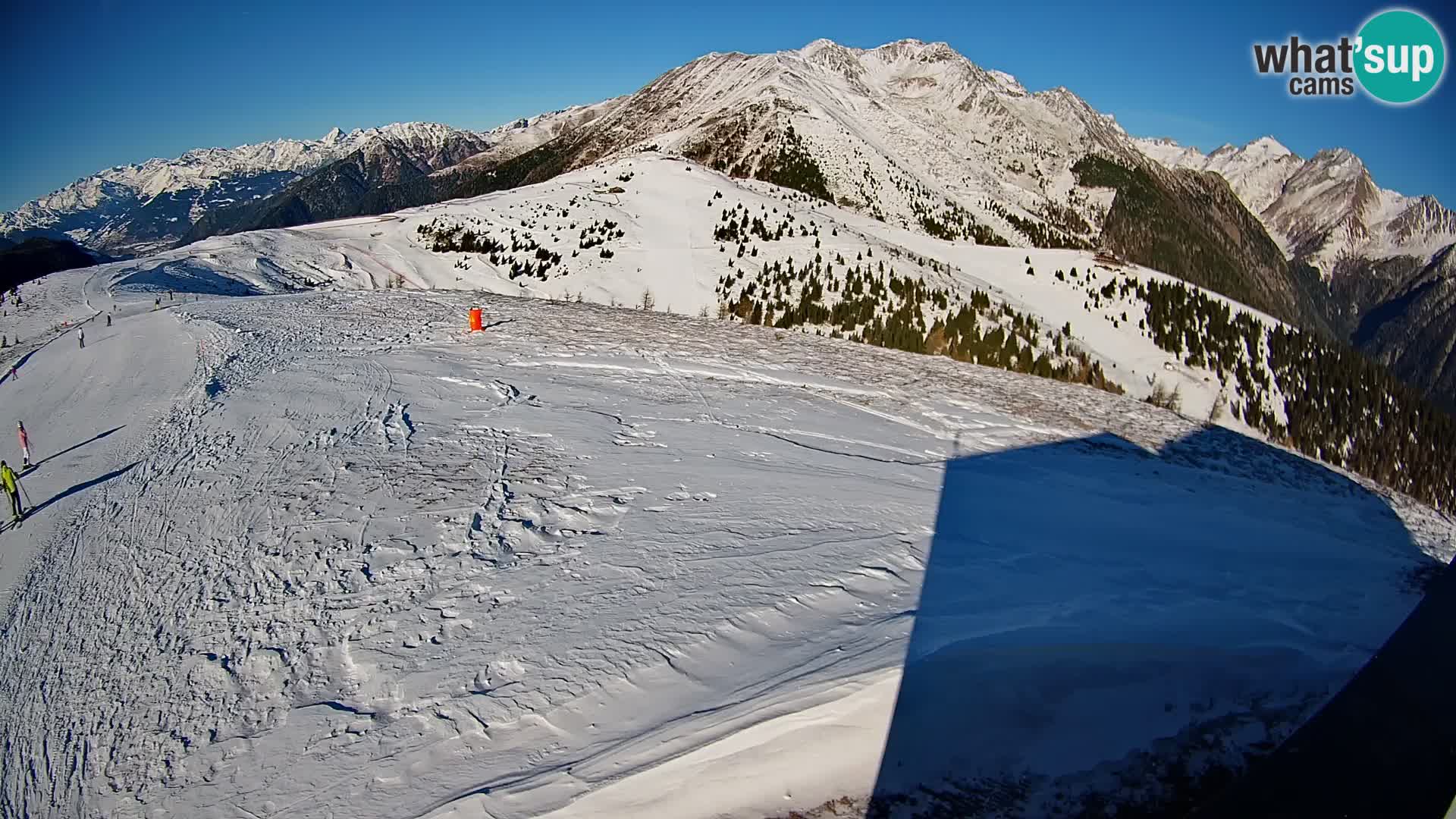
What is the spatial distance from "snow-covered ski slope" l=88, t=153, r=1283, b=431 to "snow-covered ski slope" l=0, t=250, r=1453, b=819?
12174 mm

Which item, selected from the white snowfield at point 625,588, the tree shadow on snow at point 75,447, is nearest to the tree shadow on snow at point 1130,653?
the white snowfield at point 625,588

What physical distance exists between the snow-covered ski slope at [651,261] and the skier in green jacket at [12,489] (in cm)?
1588

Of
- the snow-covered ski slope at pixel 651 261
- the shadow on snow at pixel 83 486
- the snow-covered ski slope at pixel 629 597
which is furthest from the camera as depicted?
the snow-covered ski slope at pixel 651 261

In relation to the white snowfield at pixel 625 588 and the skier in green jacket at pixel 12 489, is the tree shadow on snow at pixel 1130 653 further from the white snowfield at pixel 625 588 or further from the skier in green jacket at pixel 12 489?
the skier in green jacket at pixel 12 489

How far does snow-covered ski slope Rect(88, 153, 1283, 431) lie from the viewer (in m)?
23.5

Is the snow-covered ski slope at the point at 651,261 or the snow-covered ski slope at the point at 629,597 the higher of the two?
the snow-covered ski slope at the point at 651,261

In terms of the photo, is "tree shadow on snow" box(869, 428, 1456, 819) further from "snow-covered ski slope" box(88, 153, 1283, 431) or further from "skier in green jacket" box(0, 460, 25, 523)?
"snow-covered ski slope" box(88, 153, 1283, 431)

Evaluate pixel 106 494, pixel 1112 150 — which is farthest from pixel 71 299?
pixel 1112 150

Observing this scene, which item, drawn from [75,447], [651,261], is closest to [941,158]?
[651,261]

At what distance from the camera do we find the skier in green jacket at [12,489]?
7.91 m

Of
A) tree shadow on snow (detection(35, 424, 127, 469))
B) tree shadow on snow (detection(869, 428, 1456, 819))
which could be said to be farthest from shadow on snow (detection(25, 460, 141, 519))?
tree shadow on snow (detection(869, 428, 1456, 819))

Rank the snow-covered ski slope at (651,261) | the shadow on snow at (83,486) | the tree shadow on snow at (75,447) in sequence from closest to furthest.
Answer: the shadow on snow at (83,486) < the tree shadow on snow at (75,447) < the snow-covered ski slope at (651,261)

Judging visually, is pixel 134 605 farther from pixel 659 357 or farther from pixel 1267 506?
pixel 1267 506

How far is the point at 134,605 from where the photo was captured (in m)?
6.21
